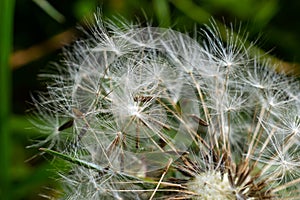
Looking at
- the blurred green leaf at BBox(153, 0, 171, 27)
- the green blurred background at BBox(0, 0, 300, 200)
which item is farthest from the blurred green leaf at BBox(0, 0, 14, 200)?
the blurred green leaf at BBox(153, 0, 171, 27)

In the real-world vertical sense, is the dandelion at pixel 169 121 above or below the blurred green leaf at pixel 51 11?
below

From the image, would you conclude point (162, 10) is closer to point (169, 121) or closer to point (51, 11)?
point (51, 11)

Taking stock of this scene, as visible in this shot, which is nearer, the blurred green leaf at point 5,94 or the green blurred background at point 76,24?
the blurred green leaf at point 5,94

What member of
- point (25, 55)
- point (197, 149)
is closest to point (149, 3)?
point (25, 55)

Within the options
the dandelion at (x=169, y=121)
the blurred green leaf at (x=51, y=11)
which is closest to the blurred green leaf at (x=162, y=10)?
the blurred green leaf at (x=51, y=11)

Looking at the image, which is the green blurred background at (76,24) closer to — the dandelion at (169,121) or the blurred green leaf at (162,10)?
the blurred green leaf at (162,10)

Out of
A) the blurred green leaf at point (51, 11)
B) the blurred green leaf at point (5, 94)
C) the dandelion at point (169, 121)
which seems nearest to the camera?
the dandelion at point (169, 121)

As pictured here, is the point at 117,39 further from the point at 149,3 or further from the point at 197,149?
the point at 149,3
